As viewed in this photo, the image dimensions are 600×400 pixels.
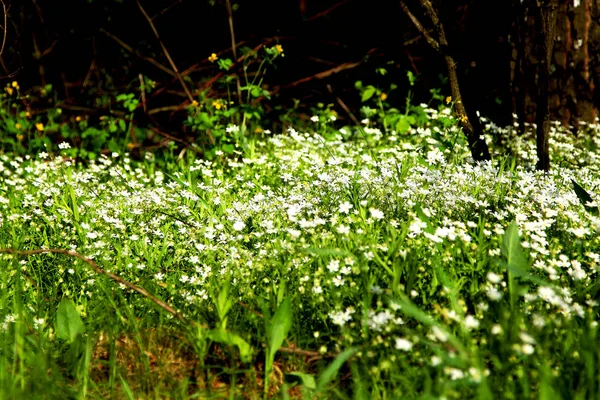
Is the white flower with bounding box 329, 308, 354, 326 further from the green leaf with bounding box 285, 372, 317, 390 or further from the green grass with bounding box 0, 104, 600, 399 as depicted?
the green leaf with bounding box 285, 372, 317, 390

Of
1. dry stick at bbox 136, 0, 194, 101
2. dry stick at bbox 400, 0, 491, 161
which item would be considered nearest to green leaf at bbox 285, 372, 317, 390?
dry stick at bbox 400, 0, 491, 161

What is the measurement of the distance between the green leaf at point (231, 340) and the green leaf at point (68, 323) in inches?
22.6

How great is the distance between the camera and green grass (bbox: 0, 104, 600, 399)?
6.21ft

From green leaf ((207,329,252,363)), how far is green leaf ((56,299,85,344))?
22.6 inches

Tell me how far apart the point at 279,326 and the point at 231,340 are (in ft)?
0.55

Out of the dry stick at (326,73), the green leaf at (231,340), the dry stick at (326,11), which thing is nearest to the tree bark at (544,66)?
the green leaf at (231,340)

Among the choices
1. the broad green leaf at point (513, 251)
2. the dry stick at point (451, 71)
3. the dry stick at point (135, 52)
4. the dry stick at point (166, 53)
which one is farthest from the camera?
the dry stick at point (135, 52)

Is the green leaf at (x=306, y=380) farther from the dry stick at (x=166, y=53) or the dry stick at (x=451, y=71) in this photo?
the dry stick at (x=166, y=53)

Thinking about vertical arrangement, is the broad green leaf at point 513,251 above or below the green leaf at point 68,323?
above

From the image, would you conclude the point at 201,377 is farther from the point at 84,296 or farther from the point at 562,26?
the point at 562,26

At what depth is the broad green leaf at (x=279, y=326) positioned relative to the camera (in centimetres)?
205

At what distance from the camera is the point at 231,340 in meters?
2.08

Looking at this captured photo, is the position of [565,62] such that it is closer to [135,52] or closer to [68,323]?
[135,52]

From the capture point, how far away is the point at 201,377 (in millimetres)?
2105
